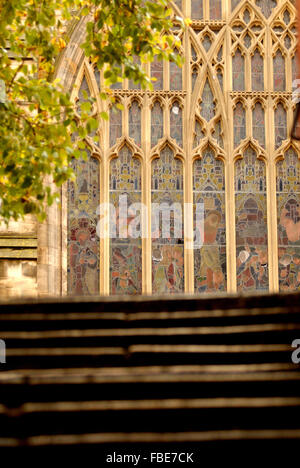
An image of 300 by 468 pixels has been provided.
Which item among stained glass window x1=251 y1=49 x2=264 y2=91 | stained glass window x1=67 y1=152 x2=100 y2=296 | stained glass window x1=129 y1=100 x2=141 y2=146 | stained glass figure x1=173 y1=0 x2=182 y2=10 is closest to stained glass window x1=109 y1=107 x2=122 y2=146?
stained glass window x1=129 y1=100 x2=141 y2=146

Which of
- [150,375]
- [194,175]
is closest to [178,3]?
[194,175]

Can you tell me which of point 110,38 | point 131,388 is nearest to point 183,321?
point 131,388

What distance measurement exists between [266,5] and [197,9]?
104cm

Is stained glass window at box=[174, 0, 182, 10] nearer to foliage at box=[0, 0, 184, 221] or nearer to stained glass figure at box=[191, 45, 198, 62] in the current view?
stained glass figure at box=[191, 45, 198, 62]

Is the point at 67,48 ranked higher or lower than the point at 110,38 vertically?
higher

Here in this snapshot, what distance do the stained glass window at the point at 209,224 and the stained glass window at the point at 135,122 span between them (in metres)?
0.93

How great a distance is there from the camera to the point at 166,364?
4.47 m

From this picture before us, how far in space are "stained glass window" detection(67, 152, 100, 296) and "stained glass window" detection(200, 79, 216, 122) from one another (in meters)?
1.73

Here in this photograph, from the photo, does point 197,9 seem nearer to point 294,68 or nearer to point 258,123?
point 294,68

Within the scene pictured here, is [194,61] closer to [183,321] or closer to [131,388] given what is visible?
[183,321]

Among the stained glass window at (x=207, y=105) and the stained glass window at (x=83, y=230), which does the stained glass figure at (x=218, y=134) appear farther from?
the stained glass window at (x=83, y=230)

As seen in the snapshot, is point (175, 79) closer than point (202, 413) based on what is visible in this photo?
No

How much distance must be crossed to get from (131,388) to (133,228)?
6.74 meters

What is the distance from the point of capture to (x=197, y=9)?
11.5 m
